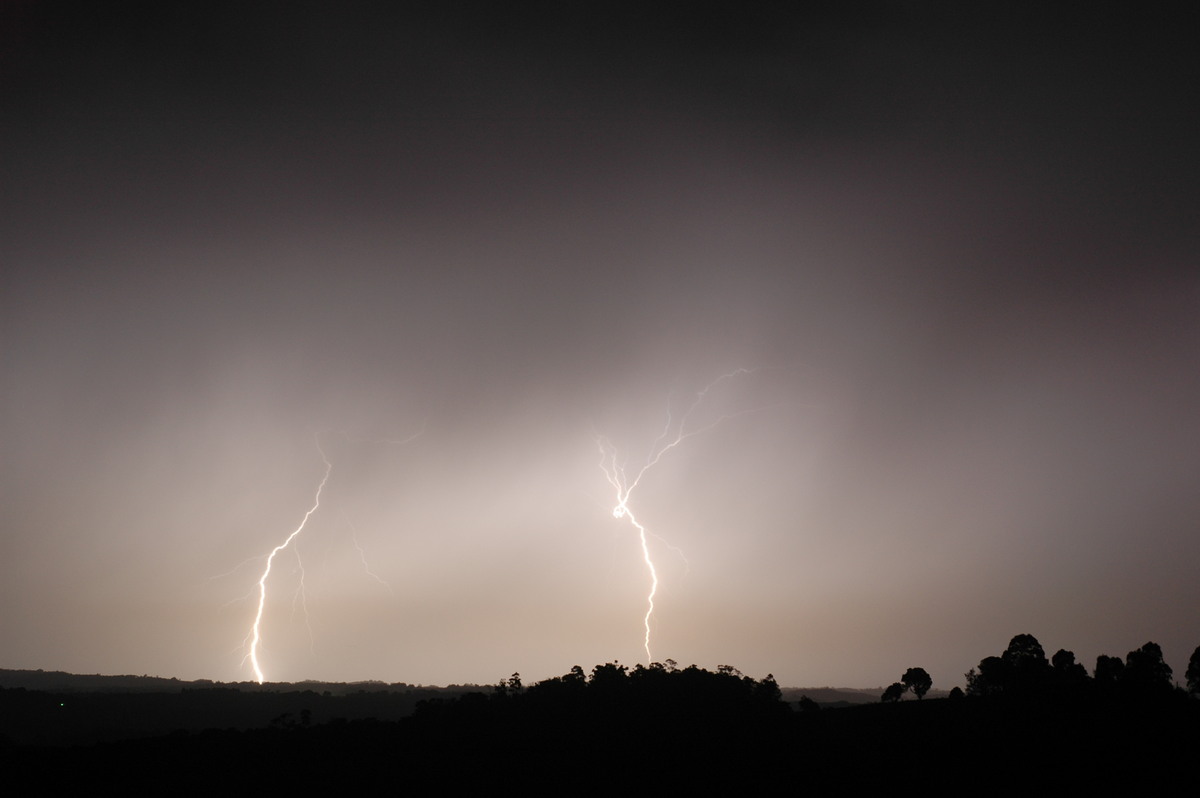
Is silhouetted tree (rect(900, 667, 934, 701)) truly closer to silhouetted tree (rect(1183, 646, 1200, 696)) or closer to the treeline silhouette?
the treeline silhouette

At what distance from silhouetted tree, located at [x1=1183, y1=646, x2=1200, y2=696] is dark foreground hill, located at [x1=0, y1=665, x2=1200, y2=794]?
1626cm

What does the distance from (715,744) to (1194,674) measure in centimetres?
4982

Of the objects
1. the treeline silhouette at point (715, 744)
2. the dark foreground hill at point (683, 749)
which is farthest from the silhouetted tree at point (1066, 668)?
the dark foreground hill at point (683, 749)

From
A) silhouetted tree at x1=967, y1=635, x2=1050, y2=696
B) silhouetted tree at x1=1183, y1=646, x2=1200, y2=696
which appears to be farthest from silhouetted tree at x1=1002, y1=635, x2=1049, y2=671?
silhouetted tree at x1=1183, y1=646, x2=1200, y2=696

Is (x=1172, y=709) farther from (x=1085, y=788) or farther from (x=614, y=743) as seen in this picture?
(x=614, y=743)

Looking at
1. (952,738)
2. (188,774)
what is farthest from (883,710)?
(188,774)

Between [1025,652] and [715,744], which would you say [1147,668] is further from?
[715,744]

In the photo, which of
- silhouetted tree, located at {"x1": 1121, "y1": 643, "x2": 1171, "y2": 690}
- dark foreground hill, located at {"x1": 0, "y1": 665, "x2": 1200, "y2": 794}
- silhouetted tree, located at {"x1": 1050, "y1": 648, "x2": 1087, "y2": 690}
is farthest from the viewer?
silhouetted tree, located at {"x1": 1050, "y1": 648, "x2": 1087, "y2": 690}

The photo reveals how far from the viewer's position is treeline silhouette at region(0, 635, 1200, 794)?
3953cm

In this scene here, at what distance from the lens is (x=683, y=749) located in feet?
164

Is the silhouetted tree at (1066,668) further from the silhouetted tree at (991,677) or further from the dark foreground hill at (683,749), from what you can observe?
the dark foreground hill at (683,749)

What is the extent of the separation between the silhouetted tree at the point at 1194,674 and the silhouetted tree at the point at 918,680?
24761 mm

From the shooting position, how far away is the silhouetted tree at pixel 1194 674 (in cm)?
6316

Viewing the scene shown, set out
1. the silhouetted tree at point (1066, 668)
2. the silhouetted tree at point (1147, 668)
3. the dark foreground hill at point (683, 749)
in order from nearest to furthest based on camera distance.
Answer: the dark foreground hill at point (683, 749) < the silhouetted tree at point (1147, 668) < the silhouetted tree at point (1066, 668)
